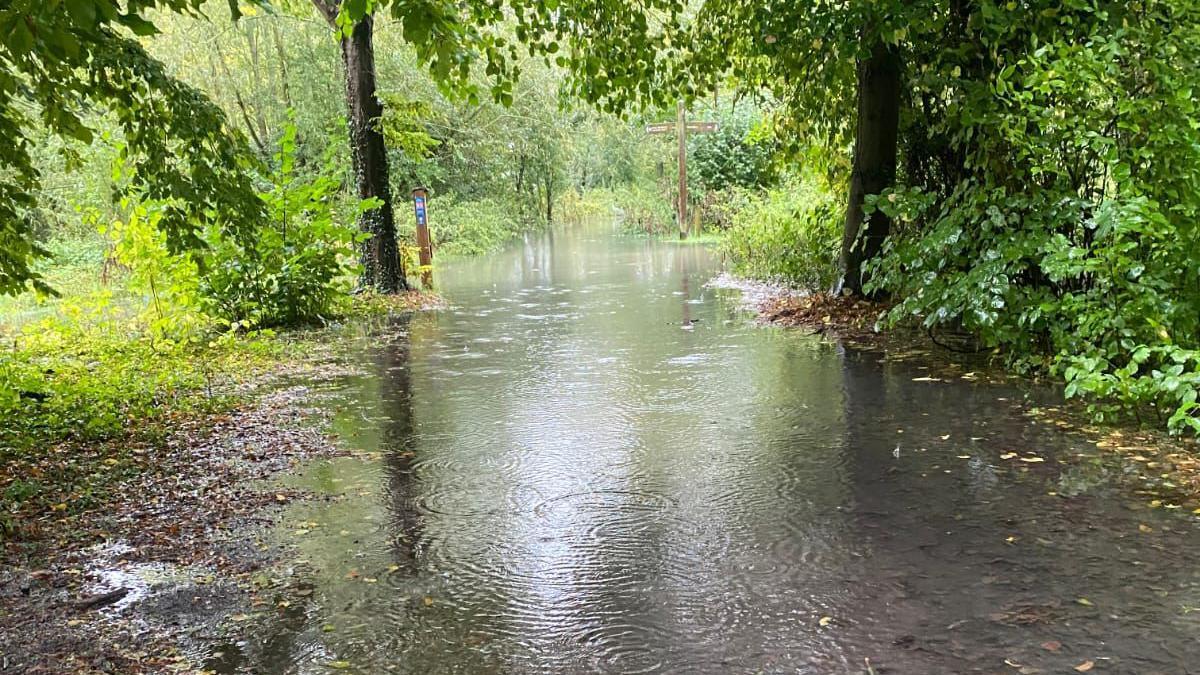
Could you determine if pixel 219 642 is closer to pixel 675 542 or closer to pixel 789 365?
pixel 675 542

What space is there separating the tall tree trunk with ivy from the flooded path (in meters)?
7.64

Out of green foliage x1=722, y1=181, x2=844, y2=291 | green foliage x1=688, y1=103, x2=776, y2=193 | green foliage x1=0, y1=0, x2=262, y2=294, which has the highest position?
green foliage x1=688, y1=103, x2=776, y2=193

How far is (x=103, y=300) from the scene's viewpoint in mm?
9266

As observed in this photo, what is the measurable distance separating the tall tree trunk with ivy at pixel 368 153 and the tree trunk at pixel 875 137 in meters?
7.48

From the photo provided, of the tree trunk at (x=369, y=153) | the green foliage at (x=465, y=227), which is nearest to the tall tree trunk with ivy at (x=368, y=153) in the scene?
the tree trunk at (x=369, y=153)

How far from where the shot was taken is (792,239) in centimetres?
1442

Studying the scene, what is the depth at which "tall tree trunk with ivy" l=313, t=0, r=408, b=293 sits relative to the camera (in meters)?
14.4

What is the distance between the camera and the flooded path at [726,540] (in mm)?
3131

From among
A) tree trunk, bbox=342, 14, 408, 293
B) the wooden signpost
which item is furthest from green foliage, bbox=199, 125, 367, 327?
the wooden signpost

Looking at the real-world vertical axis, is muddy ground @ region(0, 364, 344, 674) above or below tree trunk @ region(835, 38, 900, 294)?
below

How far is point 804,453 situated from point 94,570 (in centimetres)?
375

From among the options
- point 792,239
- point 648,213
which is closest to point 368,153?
point 792,239

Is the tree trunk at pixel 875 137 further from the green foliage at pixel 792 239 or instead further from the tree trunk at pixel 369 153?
the tree trunk at pixel 369 153

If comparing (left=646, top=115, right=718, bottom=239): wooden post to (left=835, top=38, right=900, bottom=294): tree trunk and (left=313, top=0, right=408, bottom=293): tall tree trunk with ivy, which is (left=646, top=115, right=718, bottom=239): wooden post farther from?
(left=835, top=38, right=900, bottom=294): tree trunk
